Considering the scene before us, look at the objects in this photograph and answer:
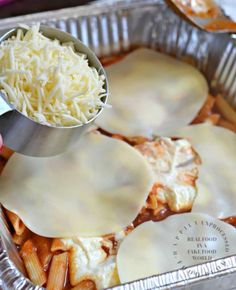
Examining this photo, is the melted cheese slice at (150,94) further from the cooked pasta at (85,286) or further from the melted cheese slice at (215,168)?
the cooked pasta at (85,286)

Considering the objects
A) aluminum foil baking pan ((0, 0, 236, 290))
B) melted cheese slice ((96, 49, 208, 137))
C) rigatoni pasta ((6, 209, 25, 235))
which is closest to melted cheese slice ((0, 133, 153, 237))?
rigatoni pasta ((6, 209, 25, 235))

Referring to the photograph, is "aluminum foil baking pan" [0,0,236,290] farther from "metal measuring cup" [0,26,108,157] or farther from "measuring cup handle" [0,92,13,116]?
"measuring cup handle" [0,92,13,116]

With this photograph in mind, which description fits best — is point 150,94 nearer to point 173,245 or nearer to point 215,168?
point 215,168

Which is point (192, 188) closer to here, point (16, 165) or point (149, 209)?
point (149, 209)

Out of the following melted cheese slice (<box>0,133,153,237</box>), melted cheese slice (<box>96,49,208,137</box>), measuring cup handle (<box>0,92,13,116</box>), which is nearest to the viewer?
measuring cup handle (<box>0,92,13,116</box>)

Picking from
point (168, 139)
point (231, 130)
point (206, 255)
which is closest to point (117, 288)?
point (206, 255)

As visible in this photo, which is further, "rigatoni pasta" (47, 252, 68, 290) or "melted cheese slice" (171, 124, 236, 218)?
"melted cheese slice" (171, 124, 236, 218)
